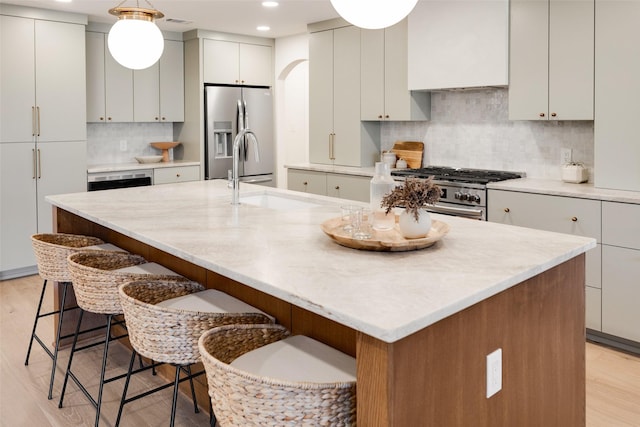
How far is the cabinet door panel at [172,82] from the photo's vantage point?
6129mm

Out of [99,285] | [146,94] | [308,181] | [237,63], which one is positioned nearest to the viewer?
[99,285]

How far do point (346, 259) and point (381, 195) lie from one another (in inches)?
17.8

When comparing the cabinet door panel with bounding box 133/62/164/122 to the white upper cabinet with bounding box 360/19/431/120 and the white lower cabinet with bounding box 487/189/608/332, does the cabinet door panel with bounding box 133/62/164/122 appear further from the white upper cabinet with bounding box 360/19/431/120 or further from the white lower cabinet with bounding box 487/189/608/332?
the white lower cabinet with bounding box 487/189/608/332

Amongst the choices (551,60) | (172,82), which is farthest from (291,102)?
(551,60)

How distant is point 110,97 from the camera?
5.73 m

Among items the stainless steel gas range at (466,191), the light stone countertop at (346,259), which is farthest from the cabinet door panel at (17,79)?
the stainless steel gas range at (466,191)

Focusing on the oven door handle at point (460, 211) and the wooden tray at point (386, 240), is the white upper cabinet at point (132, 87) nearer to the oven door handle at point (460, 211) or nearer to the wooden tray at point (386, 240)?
the oven door handle at point (460, 211)

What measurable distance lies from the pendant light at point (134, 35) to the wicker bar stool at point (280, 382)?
1.79m

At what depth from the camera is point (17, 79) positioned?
489 cm

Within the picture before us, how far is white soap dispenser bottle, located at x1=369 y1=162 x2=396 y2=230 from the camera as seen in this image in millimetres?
2143

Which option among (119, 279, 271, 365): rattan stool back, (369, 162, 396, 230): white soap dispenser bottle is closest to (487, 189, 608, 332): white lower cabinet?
(369, 162, 396, 230): white soap dispenser bottle

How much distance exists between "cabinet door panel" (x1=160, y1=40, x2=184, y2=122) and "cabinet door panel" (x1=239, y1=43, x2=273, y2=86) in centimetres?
70

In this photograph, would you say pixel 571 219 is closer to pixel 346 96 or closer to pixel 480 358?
pixel 480 358

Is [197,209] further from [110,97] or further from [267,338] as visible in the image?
[110,97]
